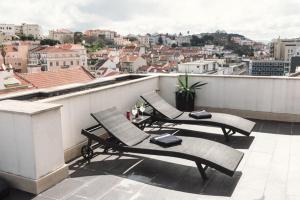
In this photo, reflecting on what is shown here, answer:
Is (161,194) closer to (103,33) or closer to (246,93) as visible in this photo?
(246,93)

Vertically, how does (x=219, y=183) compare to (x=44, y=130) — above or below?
below

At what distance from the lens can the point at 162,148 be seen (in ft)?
13.1

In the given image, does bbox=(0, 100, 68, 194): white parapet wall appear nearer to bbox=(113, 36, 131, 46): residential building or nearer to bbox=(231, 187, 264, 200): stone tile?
bbox=(231, 187, 264, 200): stone tile

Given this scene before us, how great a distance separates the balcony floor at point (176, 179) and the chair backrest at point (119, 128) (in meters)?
0.31

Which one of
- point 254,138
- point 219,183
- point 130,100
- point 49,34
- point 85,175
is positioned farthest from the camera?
point 49,34

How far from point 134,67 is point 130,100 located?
7337 cm

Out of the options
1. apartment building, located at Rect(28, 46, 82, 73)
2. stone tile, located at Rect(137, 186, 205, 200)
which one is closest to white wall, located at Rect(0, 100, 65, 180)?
stone tile, located at Rect(137, 186, 205, 200)

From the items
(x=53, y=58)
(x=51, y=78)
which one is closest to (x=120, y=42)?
(x=53, y=58)

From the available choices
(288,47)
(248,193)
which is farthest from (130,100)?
(288,47)

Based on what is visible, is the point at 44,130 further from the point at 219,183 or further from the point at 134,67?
the point at 134,67

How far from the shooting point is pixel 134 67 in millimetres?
79125

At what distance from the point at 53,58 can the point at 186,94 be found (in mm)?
77326

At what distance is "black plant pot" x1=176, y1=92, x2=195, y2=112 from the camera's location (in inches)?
277

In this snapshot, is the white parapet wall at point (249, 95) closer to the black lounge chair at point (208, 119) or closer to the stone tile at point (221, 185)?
the black lounge chair at point (208, 119)
